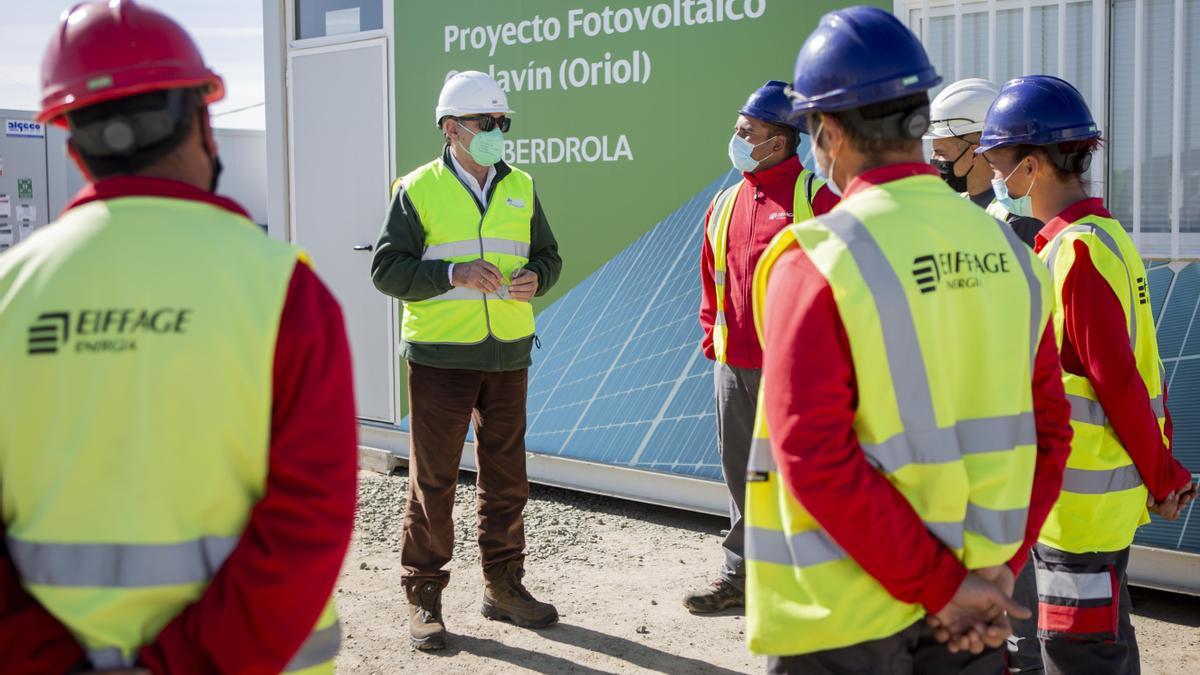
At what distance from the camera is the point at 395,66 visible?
741 centimetres

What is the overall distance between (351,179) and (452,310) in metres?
3.36

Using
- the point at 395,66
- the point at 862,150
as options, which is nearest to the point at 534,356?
the point at 395,66

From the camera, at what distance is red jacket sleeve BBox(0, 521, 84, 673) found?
1.68 m

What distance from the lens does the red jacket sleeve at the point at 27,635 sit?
1.68 metres

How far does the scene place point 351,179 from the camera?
7.75 m

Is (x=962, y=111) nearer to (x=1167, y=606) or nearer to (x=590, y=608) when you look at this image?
(x=1167, y=606)

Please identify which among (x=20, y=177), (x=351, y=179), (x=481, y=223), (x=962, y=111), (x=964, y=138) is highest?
(x=20, y=177)

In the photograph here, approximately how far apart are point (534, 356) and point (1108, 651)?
4.37 metres

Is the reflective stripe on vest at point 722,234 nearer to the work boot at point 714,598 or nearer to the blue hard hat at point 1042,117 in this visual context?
the work boot at point 714,598

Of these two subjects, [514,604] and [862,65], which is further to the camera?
[514,604]

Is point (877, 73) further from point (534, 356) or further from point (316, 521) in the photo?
point (534, 356)

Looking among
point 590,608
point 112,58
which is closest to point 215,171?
point 112,58

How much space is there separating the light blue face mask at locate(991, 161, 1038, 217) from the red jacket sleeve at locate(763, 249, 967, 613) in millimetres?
1396

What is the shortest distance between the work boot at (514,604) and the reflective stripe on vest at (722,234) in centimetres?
129
